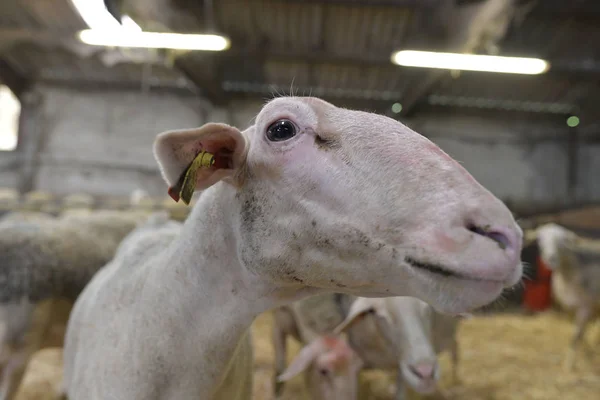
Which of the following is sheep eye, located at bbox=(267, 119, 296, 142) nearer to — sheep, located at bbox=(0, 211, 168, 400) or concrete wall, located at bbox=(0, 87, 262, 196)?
sheep, located at bbox=(0, 211, 168, 400)

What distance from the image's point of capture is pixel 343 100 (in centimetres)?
833

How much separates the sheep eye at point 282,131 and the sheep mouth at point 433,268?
0.45 m

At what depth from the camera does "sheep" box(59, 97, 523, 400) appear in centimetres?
86

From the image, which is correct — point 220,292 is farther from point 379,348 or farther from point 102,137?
point 102,137

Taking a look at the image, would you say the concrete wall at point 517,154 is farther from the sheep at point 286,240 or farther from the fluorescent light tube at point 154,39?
the sheep at point 286,240

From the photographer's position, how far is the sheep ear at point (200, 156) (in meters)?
1.14

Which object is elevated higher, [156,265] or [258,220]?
[258,220]

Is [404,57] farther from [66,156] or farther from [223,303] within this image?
[66,156]

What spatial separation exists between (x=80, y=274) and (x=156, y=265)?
1.60 m

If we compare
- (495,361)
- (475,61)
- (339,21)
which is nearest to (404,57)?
(475,61)

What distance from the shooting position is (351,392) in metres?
2.33

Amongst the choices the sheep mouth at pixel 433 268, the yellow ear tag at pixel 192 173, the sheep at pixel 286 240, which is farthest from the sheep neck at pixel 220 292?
the sheep mouth at pixel 433 268

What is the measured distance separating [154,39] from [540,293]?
7.75 m

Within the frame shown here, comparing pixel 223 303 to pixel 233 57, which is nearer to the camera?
pixel 223 303
